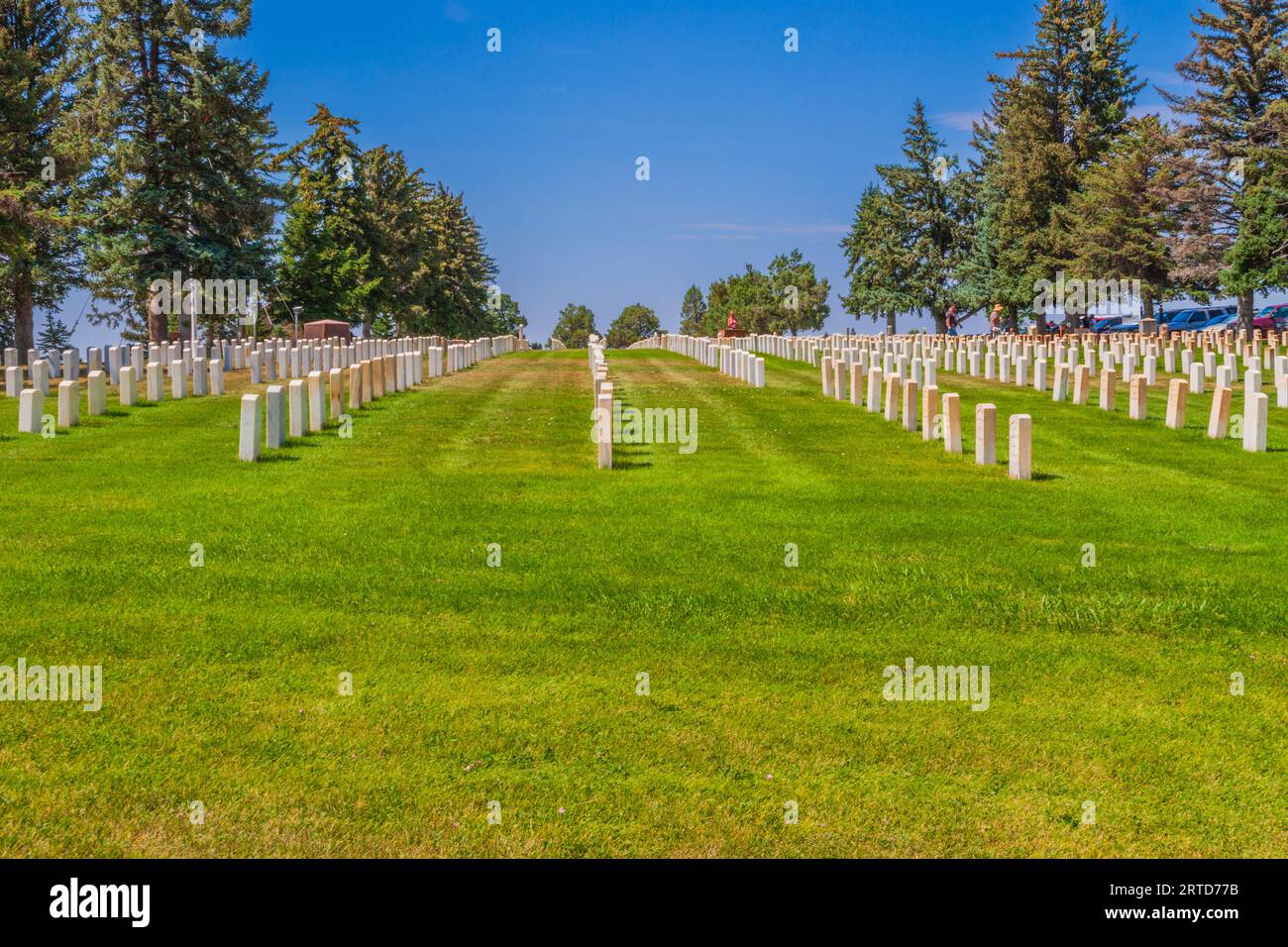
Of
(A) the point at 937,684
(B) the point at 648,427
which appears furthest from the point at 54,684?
(B) the point at 648,427

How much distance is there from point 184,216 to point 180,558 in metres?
39.7

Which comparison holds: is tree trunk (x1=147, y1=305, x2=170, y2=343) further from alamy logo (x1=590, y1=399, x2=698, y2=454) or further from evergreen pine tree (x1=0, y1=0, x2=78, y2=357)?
alamy logo (x1=590, y1=399, x2=698, y2=454)

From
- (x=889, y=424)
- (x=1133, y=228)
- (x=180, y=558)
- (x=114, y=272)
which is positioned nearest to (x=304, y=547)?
(x=180, y=558)

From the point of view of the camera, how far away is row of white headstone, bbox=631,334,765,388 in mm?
31797

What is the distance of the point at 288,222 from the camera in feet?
206

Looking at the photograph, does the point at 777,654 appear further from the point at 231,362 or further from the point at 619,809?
the point at 231,362

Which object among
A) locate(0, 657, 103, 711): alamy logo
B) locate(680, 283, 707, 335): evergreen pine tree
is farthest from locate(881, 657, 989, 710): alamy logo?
locate(680, 283, 707, 335): evergreen pine tree

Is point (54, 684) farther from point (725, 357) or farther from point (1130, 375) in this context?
point (725, 357)

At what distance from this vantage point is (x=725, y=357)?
128 ft

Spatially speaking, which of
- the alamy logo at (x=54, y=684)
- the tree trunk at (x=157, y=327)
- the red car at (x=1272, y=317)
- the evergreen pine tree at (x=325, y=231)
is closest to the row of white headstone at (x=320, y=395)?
the alamy logo at (x=54, y=684)

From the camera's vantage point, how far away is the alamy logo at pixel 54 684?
749 centimetres

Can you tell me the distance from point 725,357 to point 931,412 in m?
19.6
